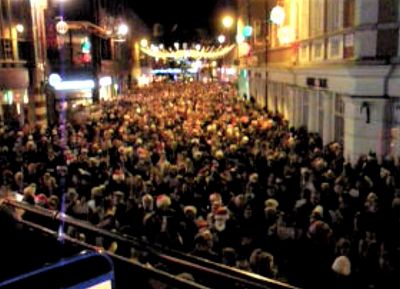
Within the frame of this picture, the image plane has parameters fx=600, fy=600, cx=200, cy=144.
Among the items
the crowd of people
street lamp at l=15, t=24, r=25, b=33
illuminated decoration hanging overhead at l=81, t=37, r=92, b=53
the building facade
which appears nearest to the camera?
the crowd of people

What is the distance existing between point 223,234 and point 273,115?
19.5 metres

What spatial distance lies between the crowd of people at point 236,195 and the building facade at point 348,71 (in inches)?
31.5

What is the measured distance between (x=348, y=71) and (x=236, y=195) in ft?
16.8

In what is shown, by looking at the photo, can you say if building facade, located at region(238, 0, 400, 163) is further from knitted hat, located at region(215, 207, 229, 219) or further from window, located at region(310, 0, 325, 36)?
knitted hat, located at region(215, 207, 229, 219)

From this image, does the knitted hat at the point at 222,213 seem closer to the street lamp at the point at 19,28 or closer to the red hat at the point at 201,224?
the red hat at the point at 201,224

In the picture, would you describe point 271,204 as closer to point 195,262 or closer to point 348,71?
point 195,262

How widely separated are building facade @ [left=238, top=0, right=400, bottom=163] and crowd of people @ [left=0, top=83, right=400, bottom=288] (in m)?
0.80

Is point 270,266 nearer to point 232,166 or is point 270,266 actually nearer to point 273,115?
point 232,166

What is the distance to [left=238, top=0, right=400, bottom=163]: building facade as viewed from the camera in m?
14.4

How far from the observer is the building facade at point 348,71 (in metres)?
14.4

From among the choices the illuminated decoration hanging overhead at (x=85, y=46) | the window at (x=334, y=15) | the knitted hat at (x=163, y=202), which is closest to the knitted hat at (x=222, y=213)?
the knitted hat at (x=163, y=202)

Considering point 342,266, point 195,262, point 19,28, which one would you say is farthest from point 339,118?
point 19,28

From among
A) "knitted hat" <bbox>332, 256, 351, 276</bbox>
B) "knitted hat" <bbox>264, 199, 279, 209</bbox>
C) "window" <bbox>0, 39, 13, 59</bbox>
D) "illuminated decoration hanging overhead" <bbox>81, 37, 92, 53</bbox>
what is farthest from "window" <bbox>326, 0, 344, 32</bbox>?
"illuminated decoration hanging overhead" <bbox>81, 37, 92, 53</bbox>

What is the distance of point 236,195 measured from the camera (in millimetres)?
12180
